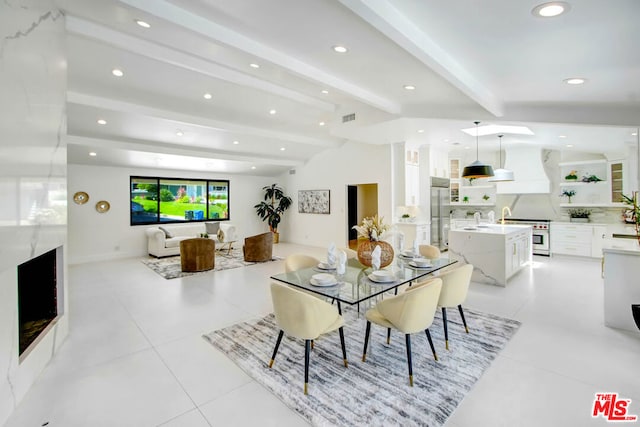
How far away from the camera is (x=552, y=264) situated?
6477 mm

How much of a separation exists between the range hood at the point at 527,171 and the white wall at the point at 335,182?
3213mm

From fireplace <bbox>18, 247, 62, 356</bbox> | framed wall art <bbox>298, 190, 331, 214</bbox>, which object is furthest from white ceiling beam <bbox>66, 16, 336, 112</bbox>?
framed wall art <bbox>298, 190, 331, 214</bbox>

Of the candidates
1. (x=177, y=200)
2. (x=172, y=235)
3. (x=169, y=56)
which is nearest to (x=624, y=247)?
(x=169, y=56)

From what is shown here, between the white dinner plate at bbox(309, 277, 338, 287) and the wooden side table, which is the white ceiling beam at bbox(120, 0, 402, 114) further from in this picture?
the wooden side table

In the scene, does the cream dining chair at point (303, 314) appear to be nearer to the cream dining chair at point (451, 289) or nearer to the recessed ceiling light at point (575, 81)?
the cream dining chair at point (451, 289)

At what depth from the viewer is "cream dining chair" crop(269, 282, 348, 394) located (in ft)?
7.42

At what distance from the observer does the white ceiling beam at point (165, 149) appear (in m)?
5.86

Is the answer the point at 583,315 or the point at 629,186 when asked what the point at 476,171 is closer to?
the point at 583,315

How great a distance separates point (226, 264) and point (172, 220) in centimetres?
302

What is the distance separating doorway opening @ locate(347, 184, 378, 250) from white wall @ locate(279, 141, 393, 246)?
0.78 meters

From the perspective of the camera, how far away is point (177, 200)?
8.81 metres

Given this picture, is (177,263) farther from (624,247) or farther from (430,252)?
(624,247)

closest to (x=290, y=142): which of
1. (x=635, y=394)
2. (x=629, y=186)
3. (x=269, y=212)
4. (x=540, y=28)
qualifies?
(x=269, y=212)

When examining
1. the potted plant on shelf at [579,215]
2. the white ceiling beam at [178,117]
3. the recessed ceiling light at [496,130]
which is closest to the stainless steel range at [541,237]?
the potted plant on shelf at [579,215]
